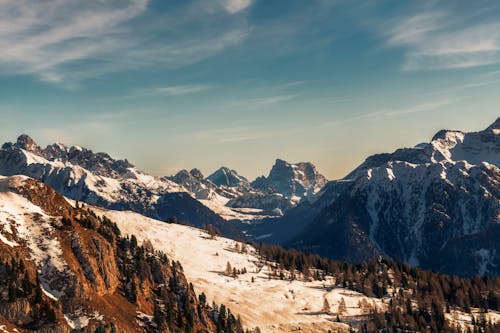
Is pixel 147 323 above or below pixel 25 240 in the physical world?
below

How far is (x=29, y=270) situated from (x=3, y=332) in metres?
34.3

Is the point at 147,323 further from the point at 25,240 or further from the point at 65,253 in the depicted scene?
the point at 25,240

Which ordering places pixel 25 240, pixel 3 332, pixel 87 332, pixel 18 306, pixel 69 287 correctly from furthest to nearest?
pixel 25 240 < pixel 69 287 < pixel 87 332 < pixel 18 306 < pixel 3 332

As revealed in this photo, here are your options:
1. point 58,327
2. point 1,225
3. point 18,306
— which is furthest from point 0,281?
point 1,225

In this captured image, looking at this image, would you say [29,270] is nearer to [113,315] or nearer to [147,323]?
[113,315]

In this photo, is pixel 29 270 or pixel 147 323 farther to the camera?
pixel 147 323

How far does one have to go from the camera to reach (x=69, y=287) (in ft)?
606

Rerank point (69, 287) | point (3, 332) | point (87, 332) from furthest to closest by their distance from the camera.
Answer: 1. point (69, 287)
2. point (87, 332)
3. point (3, 332)

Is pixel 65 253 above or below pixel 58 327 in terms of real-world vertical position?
above

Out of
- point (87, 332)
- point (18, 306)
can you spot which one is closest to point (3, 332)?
point (18, 306)

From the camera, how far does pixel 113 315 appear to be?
18762 centimetres

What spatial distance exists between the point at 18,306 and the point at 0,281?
11641 mm

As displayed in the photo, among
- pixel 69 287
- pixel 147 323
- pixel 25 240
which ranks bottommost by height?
pixel 147 323

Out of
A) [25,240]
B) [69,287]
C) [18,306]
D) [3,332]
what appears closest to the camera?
[3,332]
